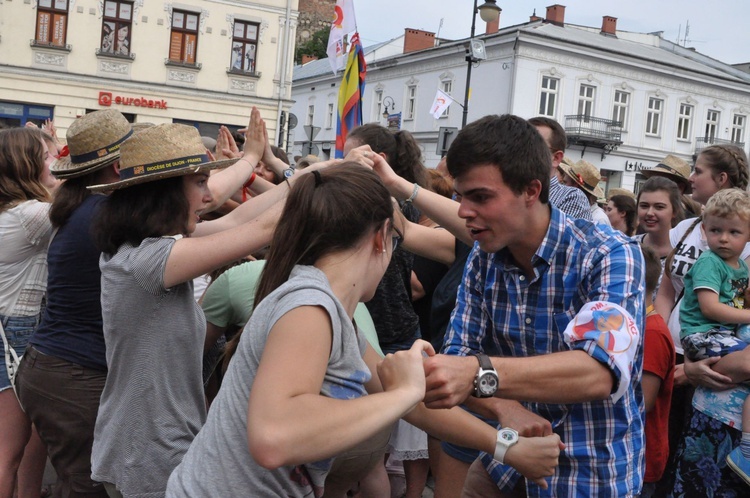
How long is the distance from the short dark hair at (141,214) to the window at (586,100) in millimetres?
37537

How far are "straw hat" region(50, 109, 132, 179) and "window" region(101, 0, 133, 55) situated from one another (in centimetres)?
2582

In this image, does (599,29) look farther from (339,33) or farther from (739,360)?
(739,360)

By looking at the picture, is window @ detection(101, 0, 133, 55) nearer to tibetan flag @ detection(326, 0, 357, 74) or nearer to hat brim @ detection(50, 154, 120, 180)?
tibetan flag @ detection(326, 0, 357, 74)

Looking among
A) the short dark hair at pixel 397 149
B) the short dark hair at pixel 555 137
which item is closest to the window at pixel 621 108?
the short dark hair at pixel 555 137

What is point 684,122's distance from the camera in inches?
1606

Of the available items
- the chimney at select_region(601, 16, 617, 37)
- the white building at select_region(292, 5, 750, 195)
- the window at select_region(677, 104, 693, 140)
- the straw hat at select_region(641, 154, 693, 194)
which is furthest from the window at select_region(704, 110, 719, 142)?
the straw hat at select_region(641, 154, 693, 194)

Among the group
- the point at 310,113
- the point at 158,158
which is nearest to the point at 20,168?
the point at 158,158

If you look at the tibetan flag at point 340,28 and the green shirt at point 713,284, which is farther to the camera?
the tibetan flag at point 340,28

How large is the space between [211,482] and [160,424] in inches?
31.4

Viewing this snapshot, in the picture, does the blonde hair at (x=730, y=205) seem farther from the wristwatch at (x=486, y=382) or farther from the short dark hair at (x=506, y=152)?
the wristwatch at (x=486, y=382)

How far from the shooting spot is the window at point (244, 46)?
2888 cm

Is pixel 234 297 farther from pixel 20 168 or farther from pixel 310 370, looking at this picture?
pixel 310 370

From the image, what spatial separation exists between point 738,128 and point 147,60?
3214cm

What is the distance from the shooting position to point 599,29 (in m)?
43.6
